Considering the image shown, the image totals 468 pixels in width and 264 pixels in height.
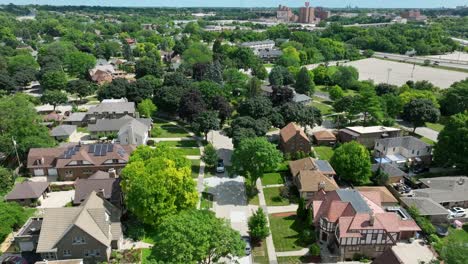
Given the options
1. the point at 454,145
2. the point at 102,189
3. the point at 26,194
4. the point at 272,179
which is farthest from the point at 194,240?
the point at 454,145

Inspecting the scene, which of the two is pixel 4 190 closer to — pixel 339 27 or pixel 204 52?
pixel 204 52

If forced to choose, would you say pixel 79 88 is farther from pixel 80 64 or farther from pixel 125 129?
pixel 125 129

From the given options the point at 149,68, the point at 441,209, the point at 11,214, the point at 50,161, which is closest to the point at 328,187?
the point at 441,209

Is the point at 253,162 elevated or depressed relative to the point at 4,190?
elevated

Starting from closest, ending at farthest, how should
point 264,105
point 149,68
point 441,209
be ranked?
point 441,209
point 264,105
point 149,68

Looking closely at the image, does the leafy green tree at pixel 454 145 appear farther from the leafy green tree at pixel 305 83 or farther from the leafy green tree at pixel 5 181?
the leafy green tree at pixel 5 181

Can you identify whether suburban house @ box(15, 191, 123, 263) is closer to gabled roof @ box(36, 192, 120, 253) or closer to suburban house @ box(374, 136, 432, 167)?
gabled roof @ box(36, 192, 120, 253)
